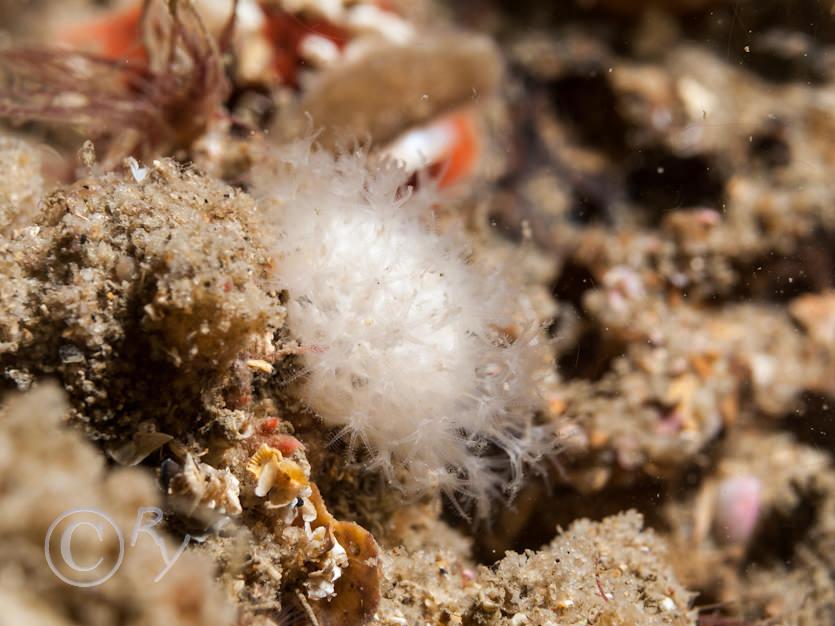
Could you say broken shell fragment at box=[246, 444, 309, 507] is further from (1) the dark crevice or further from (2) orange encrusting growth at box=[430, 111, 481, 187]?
(1) the dark crevice

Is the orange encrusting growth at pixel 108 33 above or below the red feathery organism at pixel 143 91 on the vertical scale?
below

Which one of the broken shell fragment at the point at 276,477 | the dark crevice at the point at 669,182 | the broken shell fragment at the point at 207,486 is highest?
the dark crevice at the point at 669,182

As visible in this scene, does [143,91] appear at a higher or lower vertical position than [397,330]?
higher

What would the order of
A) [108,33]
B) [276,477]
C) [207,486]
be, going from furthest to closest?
[108,33]
[276,477]
[207,486]

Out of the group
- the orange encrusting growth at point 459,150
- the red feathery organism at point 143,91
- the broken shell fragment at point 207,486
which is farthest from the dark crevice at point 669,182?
the broken shell fragment at point 207,486

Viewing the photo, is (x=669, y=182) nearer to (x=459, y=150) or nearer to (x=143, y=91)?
(x=459, y=150)

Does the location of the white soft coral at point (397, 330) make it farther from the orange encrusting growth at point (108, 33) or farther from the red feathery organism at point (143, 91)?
the orange encrusting growth at point (108, 33)

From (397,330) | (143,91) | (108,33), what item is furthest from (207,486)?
(108,33)
